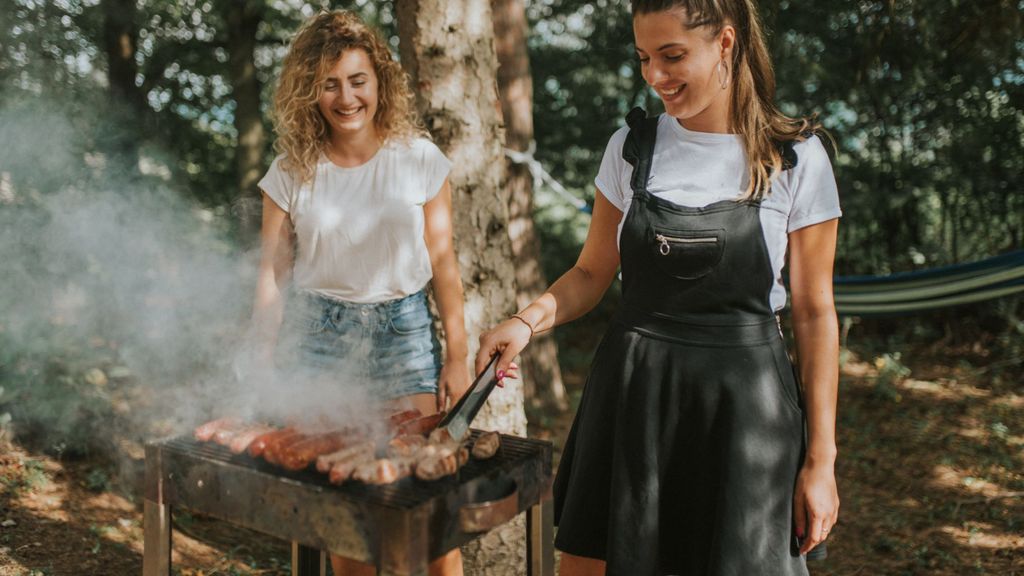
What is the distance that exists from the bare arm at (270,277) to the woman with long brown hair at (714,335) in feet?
3.41

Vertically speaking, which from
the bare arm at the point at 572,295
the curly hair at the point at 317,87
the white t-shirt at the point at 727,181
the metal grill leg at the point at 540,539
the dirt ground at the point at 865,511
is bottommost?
the dirt ground at the point at 865,511

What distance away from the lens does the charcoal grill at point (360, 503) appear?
5.97 feet

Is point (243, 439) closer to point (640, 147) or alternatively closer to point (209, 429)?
point (209, 429)

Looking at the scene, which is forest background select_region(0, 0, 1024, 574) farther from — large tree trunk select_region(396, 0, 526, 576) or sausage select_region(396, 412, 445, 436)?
sausage select_region(396, 412, 445, 436)

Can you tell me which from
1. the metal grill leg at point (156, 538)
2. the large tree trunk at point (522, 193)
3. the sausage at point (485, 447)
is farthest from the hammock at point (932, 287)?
the metal grill leg at point (156, 538)

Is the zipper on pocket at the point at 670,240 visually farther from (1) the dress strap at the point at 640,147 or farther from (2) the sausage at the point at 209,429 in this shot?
(2) the sausage at the point at 209,429

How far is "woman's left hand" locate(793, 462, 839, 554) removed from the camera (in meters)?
1.97

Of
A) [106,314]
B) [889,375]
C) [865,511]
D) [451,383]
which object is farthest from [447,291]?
[889,375]

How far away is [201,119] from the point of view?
34.4 ft

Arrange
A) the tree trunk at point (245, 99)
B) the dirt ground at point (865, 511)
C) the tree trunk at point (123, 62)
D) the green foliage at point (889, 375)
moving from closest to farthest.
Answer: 1. the dirt ground at point (865, 511)
2. the green foliage at point (889, 375)
3. the tree trunk at point (123, 62)
4. the tree trunk at point (245, 99)

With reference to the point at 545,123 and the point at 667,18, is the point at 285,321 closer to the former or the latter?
the point at 667,18

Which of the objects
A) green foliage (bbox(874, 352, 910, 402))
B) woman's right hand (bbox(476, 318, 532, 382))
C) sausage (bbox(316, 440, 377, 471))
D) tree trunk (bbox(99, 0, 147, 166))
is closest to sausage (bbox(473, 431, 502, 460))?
woman's right hand (bbox(476, 318, 532, 382))

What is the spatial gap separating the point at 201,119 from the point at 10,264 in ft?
19.2

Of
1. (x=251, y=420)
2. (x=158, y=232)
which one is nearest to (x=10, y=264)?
(x=158, y=232)
